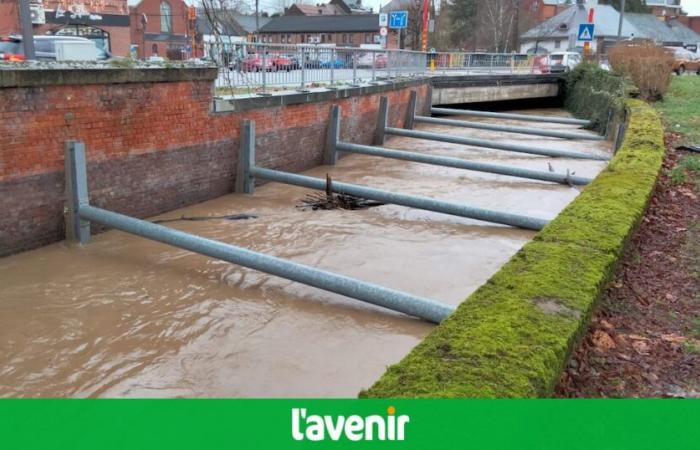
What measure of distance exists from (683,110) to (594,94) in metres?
7.54

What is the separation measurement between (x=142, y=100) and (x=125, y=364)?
16.9ft

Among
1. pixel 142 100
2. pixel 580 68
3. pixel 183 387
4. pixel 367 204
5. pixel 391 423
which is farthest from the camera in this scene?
pixel 580 68

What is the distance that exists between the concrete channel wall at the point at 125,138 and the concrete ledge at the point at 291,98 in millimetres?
30

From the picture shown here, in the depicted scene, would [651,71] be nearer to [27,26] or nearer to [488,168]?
[488,168]

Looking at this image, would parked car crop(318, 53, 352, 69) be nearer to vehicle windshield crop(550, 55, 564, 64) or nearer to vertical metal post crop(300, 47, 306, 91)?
vertical metal post crop(300, 47, 306, 91)

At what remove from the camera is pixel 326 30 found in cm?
7825

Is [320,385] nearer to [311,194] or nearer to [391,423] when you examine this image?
[391,423]

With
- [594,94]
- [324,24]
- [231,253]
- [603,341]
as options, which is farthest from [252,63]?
[324,24]

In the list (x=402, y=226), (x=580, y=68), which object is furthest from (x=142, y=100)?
(x=580, y=68)

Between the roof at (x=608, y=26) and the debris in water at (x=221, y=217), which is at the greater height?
the roof at (x=608, y=26)

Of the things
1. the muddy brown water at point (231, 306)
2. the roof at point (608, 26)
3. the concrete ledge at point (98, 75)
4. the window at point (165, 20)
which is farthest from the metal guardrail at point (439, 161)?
the roof at point (608, 26)

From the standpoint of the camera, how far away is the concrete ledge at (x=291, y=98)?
11.2 meters

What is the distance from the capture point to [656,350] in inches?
170

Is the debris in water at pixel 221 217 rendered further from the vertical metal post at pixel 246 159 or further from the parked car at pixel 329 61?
the parked car at pixel 329 61
